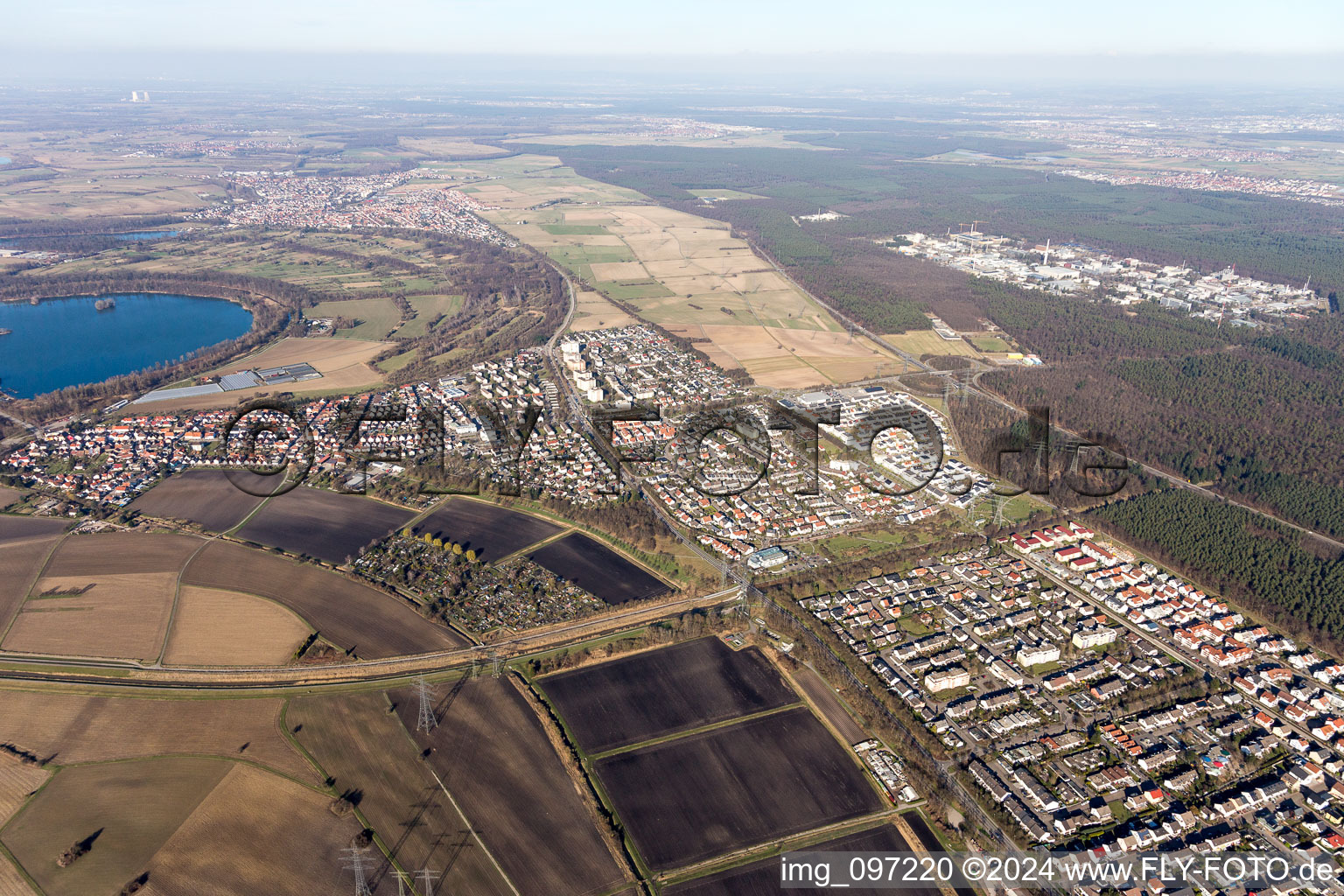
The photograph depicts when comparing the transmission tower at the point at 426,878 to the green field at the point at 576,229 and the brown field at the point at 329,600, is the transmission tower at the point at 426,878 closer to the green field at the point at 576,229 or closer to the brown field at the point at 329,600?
the brown field at the point at 329,600

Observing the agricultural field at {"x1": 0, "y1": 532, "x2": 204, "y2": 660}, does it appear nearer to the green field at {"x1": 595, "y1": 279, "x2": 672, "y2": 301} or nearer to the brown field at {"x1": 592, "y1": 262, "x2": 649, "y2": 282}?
the green field at {"x1": 595, "y1": 279, "x2": 672, "y2": 301}

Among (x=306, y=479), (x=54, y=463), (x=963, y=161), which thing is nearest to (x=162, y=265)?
(x=54, y=463)

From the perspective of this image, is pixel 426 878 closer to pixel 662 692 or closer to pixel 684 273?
pixel 662 692

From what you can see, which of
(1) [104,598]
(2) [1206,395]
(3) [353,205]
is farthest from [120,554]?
(3) [353,205]

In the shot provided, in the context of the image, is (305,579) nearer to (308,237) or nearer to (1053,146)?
(308,237)

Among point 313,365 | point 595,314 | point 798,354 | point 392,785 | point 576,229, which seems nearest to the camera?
point 392,785

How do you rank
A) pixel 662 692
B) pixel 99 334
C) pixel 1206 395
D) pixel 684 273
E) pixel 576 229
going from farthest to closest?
pixel 576 229
pixel 684 273
pixel 99 334
pixel 1206 395
pixel 662 692
